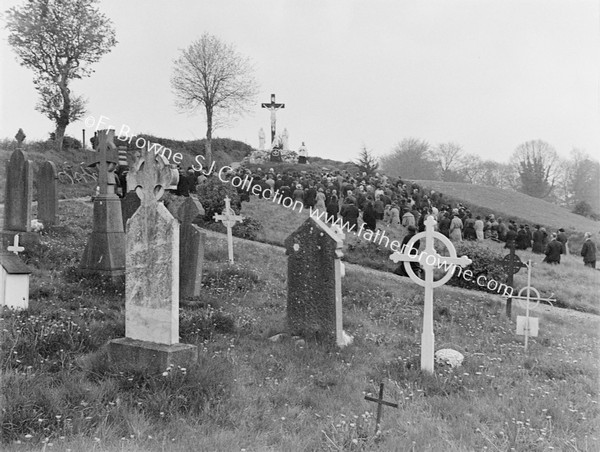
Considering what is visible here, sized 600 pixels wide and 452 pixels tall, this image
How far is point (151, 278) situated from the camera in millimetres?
5641

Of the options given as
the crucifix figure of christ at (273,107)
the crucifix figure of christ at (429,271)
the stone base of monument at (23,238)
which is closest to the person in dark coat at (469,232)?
the crucifix figure of christ at (429,271)

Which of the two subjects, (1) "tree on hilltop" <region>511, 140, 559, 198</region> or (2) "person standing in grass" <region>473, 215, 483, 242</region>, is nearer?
(2) "person standing in grass" <region>473, 215, 483, 242</region>

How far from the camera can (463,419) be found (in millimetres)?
4949

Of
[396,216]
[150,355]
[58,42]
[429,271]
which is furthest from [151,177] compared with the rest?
[58,42]

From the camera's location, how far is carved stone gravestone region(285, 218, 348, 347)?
303 inches

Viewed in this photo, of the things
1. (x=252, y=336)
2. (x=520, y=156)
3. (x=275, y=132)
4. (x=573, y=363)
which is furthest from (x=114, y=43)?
(x=520, y=156)

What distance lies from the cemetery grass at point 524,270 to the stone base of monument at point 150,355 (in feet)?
32.0

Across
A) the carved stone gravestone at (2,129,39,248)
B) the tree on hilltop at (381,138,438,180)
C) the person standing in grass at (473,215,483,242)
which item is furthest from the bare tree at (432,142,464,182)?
the carved stone gravestone at (2,129,39,248)

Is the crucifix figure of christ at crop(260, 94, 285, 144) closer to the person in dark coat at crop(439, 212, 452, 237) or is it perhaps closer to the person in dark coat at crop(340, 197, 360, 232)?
the person in dark coat at crop(439, 212, 452, 237)

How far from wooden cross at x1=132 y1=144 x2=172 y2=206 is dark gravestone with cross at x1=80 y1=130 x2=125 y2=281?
13.5 ft

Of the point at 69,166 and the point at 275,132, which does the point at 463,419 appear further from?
the point at 275,132

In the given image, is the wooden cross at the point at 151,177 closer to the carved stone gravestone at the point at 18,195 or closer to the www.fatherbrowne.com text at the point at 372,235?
the www.fatherbrowne.com text at the point at 372,235

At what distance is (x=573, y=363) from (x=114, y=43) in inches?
1331

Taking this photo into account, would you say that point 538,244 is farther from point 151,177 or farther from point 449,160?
point 449,160
